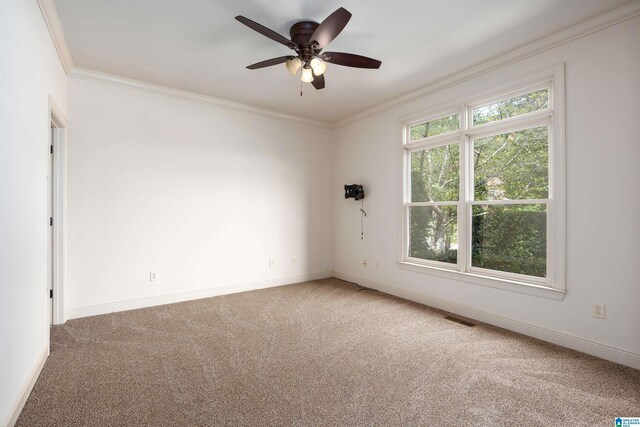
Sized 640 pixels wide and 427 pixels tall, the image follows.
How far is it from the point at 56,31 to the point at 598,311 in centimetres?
508

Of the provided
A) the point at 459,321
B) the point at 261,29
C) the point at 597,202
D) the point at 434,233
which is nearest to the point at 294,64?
the point at 261,29

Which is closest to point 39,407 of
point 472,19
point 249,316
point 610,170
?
point 249,316

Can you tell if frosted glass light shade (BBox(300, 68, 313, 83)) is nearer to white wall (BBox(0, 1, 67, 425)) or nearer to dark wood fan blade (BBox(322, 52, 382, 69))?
dark wood fan blade (BBox(322, 52, 382, 69))

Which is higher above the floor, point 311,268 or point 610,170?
point 610,170

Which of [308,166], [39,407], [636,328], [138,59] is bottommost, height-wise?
[39,407]

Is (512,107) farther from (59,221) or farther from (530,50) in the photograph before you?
(59,221)

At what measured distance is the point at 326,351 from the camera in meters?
2.70

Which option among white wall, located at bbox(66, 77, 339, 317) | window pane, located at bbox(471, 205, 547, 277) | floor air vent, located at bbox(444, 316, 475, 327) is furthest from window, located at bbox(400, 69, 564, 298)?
white wall, located at bbox(66, 77, 339, 317)

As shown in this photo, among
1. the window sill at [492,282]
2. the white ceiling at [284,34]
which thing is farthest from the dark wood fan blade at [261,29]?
the window sill at [492,282]

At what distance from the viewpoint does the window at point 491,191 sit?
294 cm

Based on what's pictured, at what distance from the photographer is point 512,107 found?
3.23m

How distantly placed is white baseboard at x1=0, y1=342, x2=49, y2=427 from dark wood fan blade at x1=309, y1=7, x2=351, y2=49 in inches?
116

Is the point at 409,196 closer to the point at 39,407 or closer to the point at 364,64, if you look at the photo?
the point at 364,64

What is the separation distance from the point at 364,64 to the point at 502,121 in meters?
1.65
